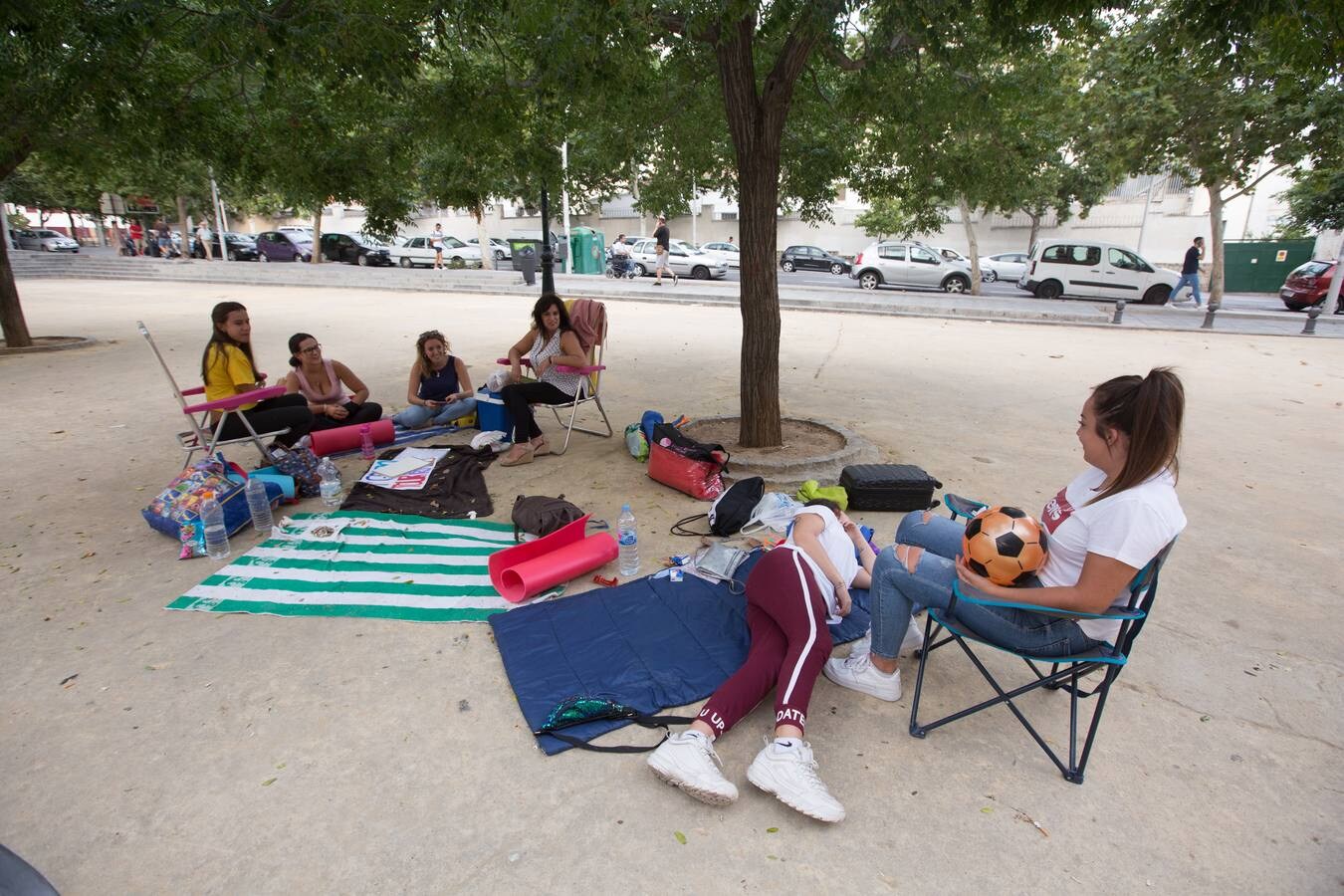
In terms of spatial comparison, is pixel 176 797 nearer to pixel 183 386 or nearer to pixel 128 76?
pixel 128 76

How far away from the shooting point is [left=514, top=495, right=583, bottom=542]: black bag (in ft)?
12.8

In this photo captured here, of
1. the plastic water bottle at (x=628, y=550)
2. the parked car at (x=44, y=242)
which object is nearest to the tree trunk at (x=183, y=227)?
the parked car at (x=44, y=242)

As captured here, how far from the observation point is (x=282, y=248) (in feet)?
95.3

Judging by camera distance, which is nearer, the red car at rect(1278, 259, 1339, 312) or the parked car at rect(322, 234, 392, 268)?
the red car at rect(1278, 259, 1339, 312)

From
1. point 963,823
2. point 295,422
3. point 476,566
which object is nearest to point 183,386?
point 295,422

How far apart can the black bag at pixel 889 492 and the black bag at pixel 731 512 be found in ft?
2.24

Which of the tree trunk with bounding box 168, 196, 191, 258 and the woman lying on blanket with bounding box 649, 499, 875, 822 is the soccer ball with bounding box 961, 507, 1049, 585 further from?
the tree trunk with bounding box 168, 196, 191, 258

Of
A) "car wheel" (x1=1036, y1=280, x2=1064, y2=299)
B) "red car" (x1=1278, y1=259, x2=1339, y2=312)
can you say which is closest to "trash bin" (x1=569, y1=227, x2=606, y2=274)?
"car wheel" (x1=1036, y1=280, x2=1064, y2=299)

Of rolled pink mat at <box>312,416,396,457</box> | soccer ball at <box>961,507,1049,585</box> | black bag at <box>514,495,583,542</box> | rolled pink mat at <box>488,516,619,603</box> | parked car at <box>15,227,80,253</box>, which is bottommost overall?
rolled pink mat at <box>488,516,619,603</box>

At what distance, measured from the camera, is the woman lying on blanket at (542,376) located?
5297 mm

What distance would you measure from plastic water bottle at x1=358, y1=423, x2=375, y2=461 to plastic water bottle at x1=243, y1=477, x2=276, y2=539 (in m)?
1.23

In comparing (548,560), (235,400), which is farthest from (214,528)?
(548,560)

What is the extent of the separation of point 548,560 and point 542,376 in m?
2.40

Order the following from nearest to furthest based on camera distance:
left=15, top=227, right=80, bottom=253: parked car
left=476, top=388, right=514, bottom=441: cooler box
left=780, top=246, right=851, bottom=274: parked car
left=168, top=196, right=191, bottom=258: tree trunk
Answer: left=476, top=388, right=514, bottom=441: cooler box < left=780, top=246, right=851, bottom=274: parked car < left=168, top=196, right=191, bottom=258: tree trunk < left=15, top=227, right=80, bottom=253: parked car
